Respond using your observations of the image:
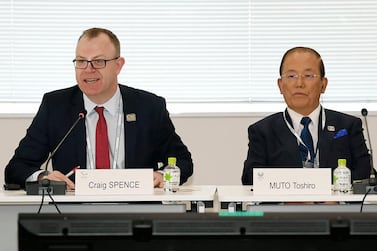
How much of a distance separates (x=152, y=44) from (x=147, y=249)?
4.13 m

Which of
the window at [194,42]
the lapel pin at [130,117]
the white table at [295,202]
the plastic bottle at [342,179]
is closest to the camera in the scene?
the white table at [295,202]

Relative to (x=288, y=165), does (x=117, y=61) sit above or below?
above

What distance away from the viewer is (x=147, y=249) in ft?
3.62

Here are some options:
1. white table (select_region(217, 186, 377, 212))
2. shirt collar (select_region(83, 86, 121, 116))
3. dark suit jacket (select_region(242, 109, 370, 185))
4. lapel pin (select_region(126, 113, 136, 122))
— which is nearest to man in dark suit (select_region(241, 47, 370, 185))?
dark suit jacket (select_region(242, 109, 370, 185))

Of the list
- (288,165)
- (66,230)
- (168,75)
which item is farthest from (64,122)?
(66,230)

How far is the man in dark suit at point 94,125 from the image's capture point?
3.63 meters

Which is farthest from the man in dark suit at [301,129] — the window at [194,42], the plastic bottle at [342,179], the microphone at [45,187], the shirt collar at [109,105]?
the window at [194,42]

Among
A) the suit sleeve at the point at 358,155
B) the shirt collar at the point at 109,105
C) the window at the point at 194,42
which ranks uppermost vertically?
the window at the point at 194,42

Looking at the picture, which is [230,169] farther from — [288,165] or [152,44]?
[288,165]

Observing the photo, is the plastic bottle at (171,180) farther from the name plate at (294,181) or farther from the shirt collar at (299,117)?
the shirt collar at (299,117)

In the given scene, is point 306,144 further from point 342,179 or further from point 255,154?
point 342,179

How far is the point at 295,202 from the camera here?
3.22m

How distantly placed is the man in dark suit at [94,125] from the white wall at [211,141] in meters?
1.31

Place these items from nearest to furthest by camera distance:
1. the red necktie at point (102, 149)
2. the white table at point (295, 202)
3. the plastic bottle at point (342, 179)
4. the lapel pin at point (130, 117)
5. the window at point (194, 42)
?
the white table at point (295, 202), the plastic bottle at point (342, 179), the red necktie at point (102, 149), the lapel pin at point (130, 117), the window at point (194, 42)
